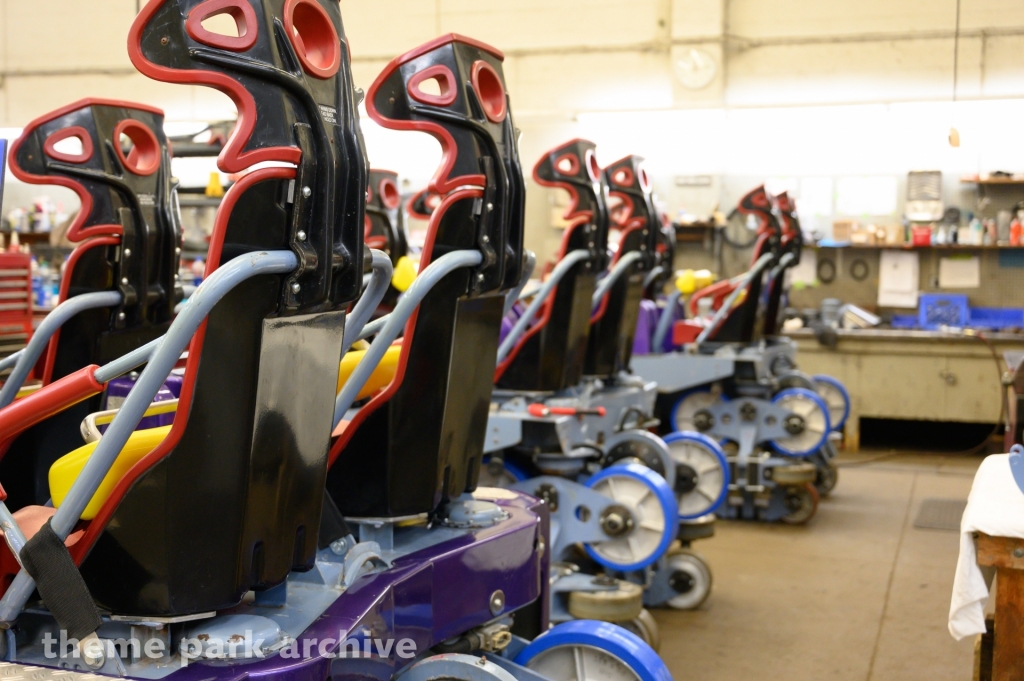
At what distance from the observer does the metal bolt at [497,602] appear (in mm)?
2773

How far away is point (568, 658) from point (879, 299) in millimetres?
7969

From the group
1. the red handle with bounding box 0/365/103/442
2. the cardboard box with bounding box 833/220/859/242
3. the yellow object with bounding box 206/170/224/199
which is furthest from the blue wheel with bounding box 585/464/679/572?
the cardboard box with bounding box 833/220/859/242

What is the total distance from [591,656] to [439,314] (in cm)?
94

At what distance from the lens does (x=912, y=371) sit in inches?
355

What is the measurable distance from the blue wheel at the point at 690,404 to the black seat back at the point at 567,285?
81.6 inches

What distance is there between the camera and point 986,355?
348 inches

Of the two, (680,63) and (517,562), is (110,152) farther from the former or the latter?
(680,63)

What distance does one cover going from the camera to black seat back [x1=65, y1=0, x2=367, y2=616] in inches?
79.6

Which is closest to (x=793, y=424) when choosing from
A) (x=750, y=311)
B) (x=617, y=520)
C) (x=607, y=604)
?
(x=750, y=311)

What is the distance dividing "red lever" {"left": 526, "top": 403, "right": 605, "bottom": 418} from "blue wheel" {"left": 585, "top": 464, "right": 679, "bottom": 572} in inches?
9.6

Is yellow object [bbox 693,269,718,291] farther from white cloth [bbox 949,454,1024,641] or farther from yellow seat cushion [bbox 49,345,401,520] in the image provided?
yellow seat cushion [bbox 49,345,401,520]

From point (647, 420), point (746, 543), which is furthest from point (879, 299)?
point (647, 420)

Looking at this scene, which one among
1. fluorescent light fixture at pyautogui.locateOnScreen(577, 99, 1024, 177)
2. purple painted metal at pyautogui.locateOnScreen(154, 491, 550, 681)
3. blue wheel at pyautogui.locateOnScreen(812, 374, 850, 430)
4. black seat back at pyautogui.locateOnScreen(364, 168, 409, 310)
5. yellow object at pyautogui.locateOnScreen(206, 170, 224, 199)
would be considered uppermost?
fluorescent light fixture at pyautogui.locateOnScreen(577, 99, 1024, 177)

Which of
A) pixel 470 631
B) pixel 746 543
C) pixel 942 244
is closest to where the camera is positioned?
pixel 470 631
